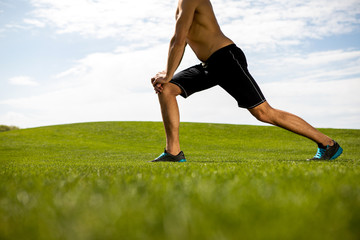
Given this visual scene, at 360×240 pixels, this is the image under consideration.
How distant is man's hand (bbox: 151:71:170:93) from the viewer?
5.80 m

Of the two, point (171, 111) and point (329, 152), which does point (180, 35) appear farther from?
point (329, 152)

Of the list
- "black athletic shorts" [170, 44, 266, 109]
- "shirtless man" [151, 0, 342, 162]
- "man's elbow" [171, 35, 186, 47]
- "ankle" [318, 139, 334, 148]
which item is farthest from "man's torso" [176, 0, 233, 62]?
"ankle" [318, 139, 334, 148]

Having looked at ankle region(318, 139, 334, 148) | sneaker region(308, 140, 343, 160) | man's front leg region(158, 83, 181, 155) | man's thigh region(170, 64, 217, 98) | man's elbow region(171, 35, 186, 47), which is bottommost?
sneaker region(308, 140, 343, 160)

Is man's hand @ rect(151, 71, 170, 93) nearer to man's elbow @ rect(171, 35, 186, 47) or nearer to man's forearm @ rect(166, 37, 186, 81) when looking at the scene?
man's forearm @ rect(166, 37, 186, 81)

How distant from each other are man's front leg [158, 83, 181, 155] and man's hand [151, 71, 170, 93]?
0.25ft

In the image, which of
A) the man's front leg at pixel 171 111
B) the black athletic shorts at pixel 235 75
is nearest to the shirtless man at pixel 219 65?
the black athletic shorts at pixel 235 75

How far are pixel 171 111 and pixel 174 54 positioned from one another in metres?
1.08

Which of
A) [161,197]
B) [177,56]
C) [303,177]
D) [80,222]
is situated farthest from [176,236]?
[177,56]

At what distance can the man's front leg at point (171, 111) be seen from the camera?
5.86 meters

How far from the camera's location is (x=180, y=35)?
5250mm

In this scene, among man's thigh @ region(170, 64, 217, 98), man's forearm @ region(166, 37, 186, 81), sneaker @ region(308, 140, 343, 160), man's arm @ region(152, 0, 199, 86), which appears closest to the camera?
man's arm @ region(152, 0, 199, 86)

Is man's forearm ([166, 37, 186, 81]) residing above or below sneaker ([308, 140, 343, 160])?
above

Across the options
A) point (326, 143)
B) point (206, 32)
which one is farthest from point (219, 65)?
point (326, 143)

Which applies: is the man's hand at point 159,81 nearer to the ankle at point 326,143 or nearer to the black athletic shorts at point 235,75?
the black athletic shorts at point 235,75
